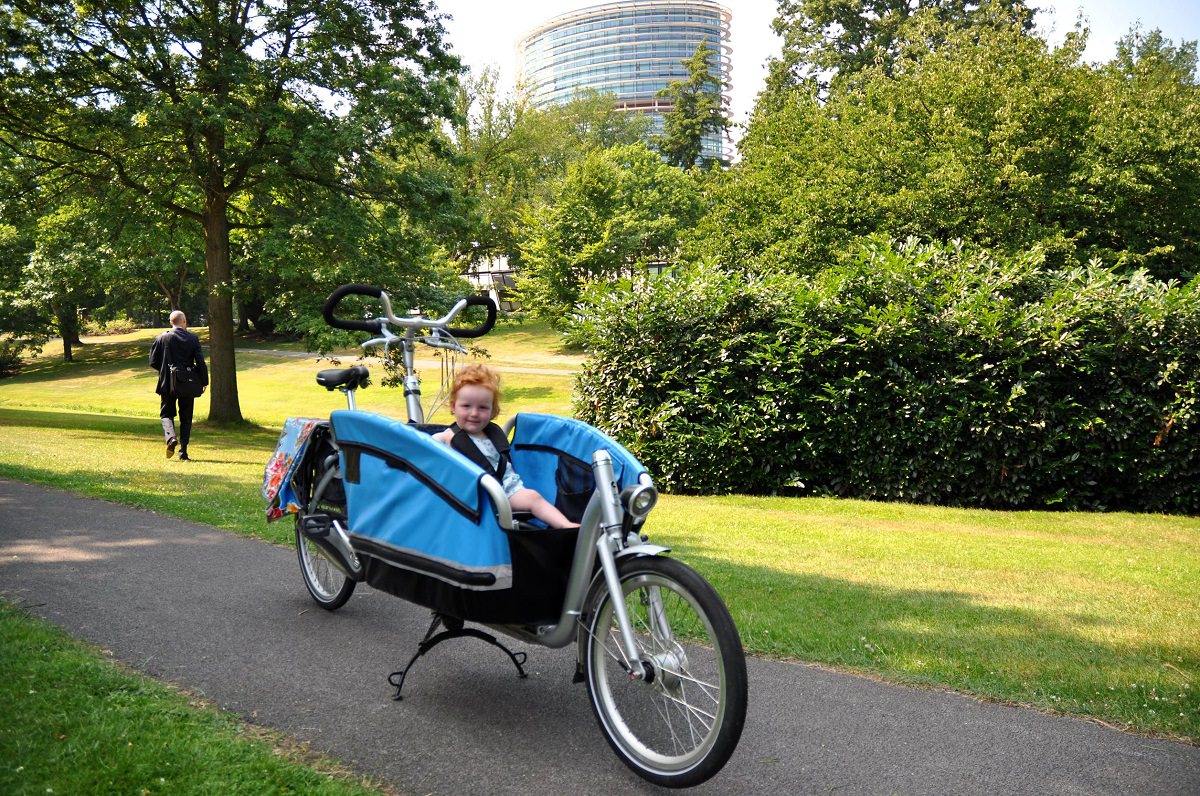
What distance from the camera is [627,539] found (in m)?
3.66

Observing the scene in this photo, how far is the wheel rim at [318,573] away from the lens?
18.6 feet

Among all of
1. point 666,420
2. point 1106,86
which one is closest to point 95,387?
point 666,420

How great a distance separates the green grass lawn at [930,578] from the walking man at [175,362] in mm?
811

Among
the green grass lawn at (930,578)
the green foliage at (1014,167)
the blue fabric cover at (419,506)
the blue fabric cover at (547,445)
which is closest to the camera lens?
the blue fabric cover at (419,506)

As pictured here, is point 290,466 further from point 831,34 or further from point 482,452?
point 831,34

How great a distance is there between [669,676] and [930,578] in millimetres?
4541

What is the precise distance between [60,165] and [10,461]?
8.33 metres

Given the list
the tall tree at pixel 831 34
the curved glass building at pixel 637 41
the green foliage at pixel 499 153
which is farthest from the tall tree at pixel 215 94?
the curved glass building at pixel 637 41

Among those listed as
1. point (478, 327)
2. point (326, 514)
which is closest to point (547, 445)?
point (478, 327)

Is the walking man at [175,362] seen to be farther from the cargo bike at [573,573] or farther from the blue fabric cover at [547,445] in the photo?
the blue fabric cover at [547,445]

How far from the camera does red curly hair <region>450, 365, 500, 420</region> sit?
4.57m

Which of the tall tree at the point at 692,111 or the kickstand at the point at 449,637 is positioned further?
the tall tree at the point at 692,111

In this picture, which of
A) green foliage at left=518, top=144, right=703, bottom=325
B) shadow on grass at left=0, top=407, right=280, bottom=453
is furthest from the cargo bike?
green foliage at left=518, top=144, right=703, bottom=325

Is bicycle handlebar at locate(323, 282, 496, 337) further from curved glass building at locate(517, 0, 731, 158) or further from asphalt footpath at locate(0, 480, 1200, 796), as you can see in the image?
curved glass building at locate(517, 0, 731, 158)
